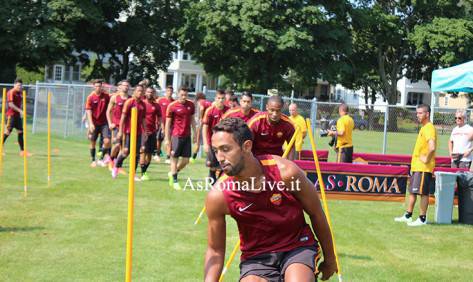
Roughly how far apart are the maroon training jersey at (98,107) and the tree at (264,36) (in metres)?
26.5

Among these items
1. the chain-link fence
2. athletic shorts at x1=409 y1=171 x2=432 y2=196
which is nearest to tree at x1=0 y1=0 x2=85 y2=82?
the chain-link fence

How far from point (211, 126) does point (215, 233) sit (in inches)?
342

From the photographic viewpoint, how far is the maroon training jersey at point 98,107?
52.0ft

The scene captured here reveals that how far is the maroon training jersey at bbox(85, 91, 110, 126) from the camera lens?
15844mm

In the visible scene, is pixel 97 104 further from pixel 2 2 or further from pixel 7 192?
pixel 2 2

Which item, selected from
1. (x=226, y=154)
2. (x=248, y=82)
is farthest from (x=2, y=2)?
(x=226, y=154)

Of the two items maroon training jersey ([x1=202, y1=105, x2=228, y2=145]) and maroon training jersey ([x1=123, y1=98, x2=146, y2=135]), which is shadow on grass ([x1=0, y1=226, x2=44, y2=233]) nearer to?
maroon training jersey ([x1=202, y1=105, x2=228, y2=145])

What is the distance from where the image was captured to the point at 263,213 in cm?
438

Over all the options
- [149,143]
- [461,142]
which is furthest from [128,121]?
[461,142]

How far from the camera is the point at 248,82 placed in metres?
47.3

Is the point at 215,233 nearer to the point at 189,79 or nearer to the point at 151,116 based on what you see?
the point at 151,116

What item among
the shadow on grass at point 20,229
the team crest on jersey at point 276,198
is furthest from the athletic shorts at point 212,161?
the team crest on jersey at point 276,198

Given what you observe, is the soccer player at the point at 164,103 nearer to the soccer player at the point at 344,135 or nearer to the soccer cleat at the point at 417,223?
the soccer player at the point at 344,135

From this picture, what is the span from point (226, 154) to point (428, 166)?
703 centimetres
